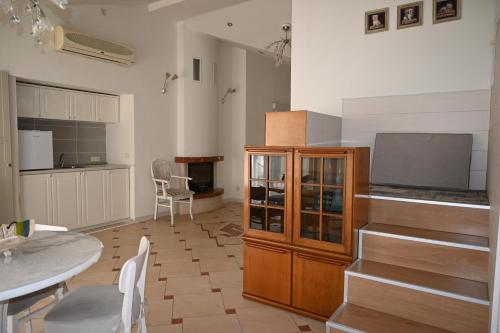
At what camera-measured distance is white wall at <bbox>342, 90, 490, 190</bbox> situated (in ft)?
9.75

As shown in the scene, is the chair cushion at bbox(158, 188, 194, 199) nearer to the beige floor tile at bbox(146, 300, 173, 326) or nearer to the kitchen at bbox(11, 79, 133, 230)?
the kitchen at bbox(11, 79, 133, 230)

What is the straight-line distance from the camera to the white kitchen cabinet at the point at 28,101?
419 centimetres

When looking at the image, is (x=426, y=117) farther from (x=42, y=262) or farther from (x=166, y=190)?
(x=166, y=190)

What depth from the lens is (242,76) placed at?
718cm

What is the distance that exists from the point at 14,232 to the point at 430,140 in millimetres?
3305

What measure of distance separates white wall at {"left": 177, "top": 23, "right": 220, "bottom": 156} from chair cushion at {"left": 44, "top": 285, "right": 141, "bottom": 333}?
14.6 ft

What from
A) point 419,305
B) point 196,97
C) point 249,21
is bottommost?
point 419,305

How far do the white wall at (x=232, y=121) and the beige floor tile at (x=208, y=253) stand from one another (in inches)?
130

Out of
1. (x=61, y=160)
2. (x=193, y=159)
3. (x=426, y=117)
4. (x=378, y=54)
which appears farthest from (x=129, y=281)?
(x=193, y=159)

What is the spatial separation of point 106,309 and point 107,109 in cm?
420

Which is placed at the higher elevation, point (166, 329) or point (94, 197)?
point (94, 197)

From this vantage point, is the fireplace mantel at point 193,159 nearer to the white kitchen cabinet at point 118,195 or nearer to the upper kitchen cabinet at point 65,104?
the white kitchen cabinet at point 118,195

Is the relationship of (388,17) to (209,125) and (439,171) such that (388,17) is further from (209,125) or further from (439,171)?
(209,125)

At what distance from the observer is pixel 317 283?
2520 millimetres
